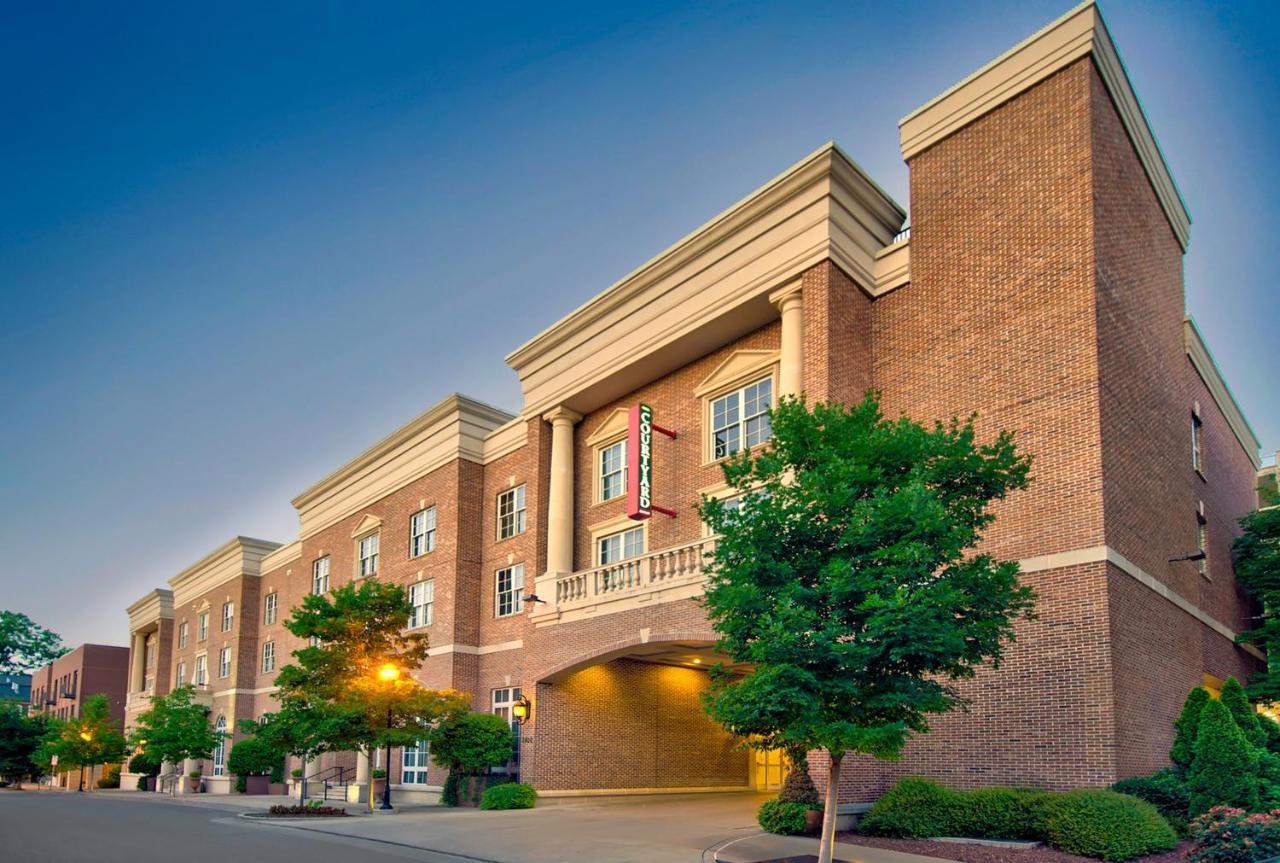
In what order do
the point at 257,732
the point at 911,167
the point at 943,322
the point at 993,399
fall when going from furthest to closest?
the point at 257,732 → the point at 911,167 → the point at 943,322 → the point at 993,399

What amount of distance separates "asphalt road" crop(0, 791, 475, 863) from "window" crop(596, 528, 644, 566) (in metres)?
10.6

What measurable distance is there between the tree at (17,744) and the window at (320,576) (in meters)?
40.1

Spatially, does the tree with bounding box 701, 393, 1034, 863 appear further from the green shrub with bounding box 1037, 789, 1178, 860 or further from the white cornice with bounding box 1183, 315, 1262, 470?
the white cornice with bounding box 1183, 315, 1262, 470

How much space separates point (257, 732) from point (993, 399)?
20341 millimetres

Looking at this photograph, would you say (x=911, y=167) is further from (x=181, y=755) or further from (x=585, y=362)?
(x=181, y=755)

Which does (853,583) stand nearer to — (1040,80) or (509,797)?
(1040,80)

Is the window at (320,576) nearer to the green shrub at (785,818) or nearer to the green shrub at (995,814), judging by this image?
the green shrub at (785,818)

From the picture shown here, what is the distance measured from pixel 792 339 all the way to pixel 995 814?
1052 centimetres

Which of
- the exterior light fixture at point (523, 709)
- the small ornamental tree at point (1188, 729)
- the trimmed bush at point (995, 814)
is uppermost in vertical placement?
the small ornamental tree at point (1188, 729)

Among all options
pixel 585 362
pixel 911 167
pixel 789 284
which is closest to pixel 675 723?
pixel 585 362

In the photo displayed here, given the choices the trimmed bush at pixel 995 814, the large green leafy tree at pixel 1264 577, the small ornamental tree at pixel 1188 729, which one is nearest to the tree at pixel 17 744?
the trimmed bush at pixel 995 814

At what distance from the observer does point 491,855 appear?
17.1m

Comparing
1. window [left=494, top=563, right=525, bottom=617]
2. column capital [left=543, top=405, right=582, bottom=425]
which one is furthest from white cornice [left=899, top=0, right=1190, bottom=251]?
window [left=494, top=563, right=525, bottom=617]

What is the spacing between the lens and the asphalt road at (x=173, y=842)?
17.0m
